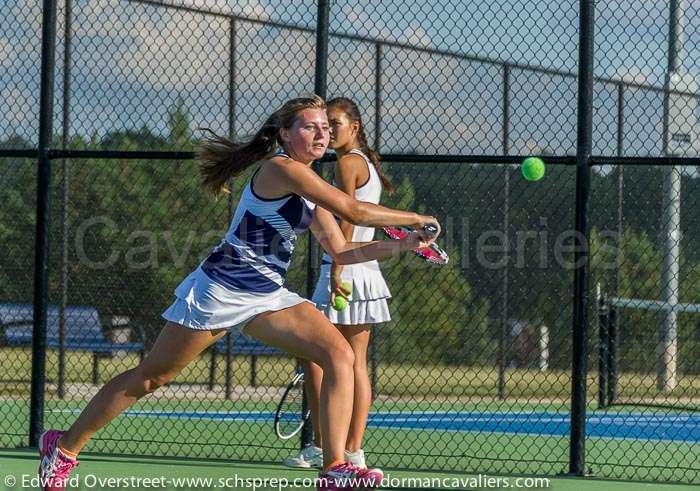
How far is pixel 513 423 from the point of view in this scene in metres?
9.65

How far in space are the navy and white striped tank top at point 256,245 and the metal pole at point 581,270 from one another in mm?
1978

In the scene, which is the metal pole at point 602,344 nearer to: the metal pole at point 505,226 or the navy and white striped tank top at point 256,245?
Answer: the metal pole at point 505,226

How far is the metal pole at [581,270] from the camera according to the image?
21.1 ft

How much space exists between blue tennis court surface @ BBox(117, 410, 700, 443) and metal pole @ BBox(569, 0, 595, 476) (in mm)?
2093

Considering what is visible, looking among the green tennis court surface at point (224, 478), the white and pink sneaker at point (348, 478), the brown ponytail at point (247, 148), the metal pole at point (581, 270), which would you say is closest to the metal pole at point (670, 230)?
the metal pole at point (581, 270)

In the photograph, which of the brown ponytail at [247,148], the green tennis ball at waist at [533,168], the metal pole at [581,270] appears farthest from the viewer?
the metal pole at [581,270]

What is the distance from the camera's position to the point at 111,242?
11.8m

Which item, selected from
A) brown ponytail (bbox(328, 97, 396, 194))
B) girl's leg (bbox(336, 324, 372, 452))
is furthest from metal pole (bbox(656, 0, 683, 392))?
→ girl's leg (bbox(336, 324, 372, 452))

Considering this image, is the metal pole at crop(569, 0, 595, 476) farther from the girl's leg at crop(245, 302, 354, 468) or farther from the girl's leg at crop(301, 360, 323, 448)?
the girl's leg at crop(245, 302, 354, 468)

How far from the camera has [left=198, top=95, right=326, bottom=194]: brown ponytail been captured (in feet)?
16.9

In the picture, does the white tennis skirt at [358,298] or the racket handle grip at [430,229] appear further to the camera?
the white tennis skirt at [358,298]

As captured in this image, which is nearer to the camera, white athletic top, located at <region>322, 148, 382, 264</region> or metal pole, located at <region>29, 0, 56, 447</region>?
white athletic top, located at <region>322, 148, 382, 264</region>

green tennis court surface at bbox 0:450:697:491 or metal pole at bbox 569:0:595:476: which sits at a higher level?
metal pole at bbox 569:0:595:476

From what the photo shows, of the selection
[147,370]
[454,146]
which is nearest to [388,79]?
[454,146]
